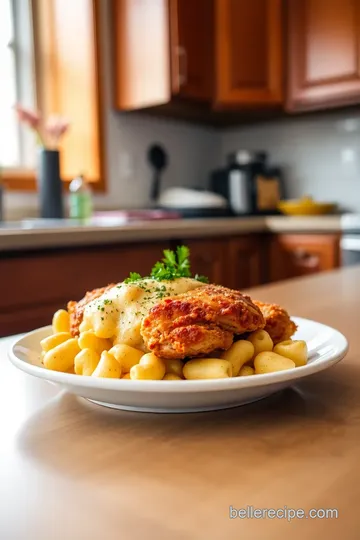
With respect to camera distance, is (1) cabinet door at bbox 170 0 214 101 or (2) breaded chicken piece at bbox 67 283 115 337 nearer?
(2) breaded chicken piece at bbox 67 283 115 337

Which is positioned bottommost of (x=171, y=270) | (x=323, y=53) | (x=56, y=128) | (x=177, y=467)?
(x=177, y=467)

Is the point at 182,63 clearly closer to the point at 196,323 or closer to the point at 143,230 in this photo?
the point at 143,230

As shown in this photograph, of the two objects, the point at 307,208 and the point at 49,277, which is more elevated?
the point at 307,208

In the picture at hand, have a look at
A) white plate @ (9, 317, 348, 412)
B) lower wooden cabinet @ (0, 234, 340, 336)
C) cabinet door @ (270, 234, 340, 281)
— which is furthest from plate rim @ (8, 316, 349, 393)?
cabinet door @ (270, 234, 340, 281)

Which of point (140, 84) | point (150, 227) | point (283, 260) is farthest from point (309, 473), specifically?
point (140, 84)

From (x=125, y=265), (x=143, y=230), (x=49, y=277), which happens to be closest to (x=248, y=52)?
(x=143, y=230)

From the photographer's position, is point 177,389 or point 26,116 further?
point 26,116

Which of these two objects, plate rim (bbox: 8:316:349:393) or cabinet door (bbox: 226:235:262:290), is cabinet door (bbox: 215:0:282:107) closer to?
cabinet door (bbox: 226:235:262:290)

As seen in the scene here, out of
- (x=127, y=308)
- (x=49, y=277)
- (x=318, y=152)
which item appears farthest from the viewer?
(x=318, y=152)
